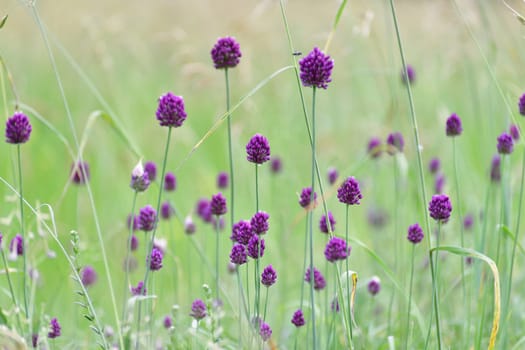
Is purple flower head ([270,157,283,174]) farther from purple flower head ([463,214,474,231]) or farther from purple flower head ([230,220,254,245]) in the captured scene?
purple flower head ([230,220,254,245])

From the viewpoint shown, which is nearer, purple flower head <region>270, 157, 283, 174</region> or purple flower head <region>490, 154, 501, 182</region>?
purple flower head <region>490, 154, 501, 182</region>

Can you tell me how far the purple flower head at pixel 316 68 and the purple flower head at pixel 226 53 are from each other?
0.21 metres

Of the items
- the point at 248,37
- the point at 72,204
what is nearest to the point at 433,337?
the point at 248,37

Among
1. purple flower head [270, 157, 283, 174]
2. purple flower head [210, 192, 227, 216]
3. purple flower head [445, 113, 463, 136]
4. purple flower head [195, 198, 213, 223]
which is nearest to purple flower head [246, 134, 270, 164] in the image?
purple flower head [210, 192, 227, 216]

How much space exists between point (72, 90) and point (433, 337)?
5190 millimetres

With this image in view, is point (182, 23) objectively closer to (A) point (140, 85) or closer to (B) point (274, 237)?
(A) point (140, 85)

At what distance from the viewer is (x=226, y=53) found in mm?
1704

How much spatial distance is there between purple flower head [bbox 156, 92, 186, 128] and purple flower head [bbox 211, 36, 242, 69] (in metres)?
0.15

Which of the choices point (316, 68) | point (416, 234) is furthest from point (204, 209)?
point (316, 68)

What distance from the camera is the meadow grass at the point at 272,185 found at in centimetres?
188

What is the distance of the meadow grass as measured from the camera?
1.88 m

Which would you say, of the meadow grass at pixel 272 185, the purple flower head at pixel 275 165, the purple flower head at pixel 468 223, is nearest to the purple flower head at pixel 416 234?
the meadow grass at pixel 272 185

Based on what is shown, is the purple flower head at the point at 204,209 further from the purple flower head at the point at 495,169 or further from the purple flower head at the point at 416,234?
the purple flower head at the point at 495,169

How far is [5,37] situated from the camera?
7816 millimetres
